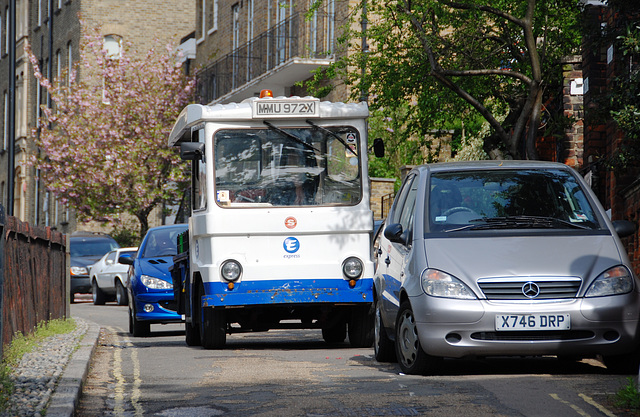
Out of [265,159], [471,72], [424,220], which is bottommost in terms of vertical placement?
[424,220]

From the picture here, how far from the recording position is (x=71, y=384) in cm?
866

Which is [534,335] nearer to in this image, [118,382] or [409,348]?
[409,348]

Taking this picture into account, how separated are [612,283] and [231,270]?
15.4 ft

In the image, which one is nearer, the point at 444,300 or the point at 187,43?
the point at 444,300

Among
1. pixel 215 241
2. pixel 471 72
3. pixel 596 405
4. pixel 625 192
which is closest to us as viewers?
pixel 596 405

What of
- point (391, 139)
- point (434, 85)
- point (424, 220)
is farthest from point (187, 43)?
point (424, 220)

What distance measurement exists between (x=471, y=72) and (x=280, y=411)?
31.9ft

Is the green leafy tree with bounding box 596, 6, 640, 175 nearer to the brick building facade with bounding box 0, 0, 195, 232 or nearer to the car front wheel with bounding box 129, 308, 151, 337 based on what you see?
the car front wheel with bounding box 129, 308, 151, 337

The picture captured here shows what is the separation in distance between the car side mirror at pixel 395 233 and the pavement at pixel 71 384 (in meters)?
2.73

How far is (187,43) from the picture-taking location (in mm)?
43469

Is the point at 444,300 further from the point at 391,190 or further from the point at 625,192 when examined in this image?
the point at 391,190

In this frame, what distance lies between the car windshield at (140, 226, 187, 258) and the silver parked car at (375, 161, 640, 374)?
7655mm

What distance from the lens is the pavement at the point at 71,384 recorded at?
740cm

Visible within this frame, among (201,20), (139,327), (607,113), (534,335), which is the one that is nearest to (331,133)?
(607,113)
